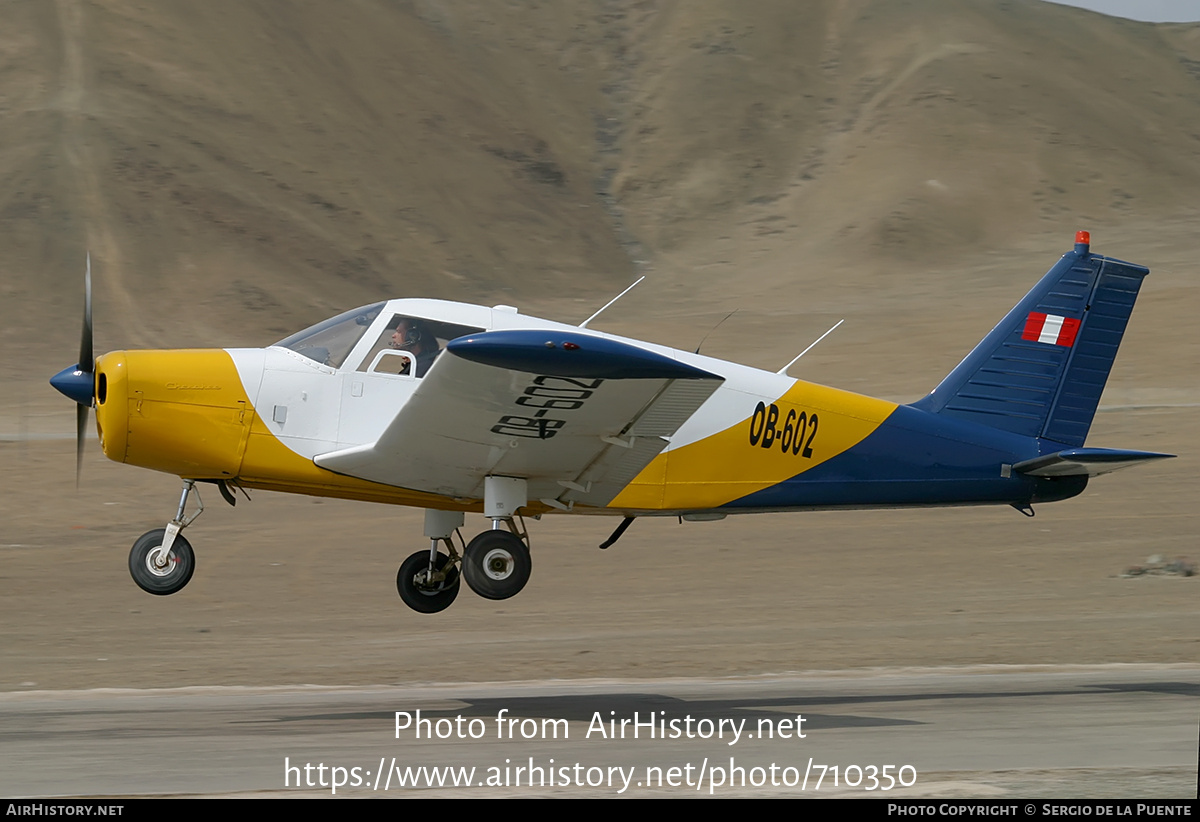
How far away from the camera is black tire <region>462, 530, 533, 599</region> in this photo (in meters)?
10.6

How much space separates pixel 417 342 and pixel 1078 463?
5.50m

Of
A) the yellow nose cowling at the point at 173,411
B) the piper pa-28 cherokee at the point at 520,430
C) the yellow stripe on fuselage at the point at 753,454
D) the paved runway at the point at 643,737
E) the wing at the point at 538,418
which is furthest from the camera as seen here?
the yellow stripe on fuselage at the point at 753,454

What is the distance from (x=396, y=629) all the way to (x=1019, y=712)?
8726mm

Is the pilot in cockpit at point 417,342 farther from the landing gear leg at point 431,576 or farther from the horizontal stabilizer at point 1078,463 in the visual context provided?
the horizontal stabilizer at point 1078,463

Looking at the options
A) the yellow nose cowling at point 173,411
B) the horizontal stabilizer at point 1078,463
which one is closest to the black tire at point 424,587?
the yellow nose cowling at point 173,411

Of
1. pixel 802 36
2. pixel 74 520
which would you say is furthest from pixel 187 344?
pixel 802 36

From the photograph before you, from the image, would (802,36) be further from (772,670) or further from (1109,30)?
(772,670)

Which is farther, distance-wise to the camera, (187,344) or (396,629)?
(187,344)

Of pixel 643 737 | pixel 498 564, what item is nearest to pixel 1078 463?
pixel 643 737

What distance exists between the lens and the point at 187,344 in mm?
37406

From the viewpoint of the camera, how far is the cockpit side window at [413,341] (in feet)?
34.6

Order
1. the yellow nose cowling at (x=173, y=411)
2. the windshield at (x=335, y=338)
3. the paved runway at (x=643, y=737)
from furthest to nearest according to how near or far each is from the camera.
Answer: the windshield at (x=335, y=338) < the yellow nose cowling at (x=173, y=411) < the paved runway at (x=643, y=737)

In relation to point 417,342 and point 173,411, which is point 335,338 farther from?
point 173,411

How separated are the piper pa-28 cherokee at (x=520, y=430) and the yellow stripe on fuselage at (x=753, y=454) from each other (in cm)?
1
